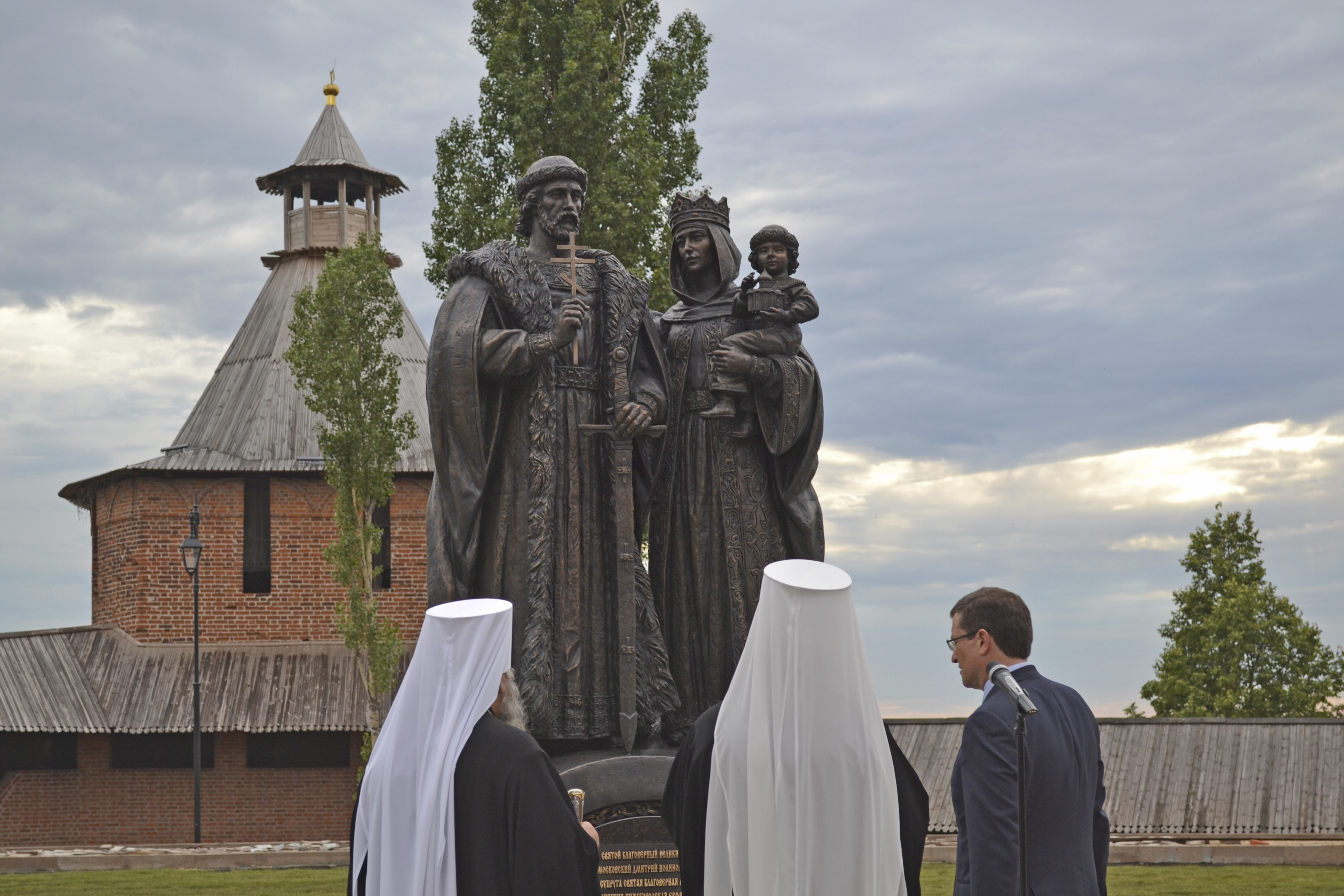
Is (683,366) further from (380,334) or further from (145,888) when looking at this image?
(380,334)

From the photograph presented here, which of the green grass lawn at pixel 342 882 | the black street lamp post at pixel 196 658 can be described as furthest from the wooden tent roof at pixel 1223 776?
the black street lamp post at pixel 196 658

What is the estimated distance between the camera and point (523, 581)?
6.98 metres

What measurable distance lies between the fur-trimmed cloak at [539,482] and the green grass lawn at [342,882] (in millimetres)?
6562

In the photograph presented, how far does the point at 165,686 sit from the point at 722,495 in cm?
2385

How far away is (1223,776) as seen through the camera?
1933 cm

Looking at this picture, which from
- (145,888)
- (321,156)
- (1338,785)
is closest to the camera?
(145,888)

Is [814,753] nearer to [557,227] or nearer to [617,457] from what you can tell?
[617,457]

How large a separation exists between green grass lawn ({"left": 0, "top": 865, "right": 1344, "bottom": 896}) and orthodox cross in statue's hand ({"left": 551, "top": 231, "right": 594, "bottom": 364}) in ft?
23.7

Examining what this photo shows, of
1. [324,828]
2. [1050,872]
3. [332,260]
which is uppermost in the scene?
[332,260]

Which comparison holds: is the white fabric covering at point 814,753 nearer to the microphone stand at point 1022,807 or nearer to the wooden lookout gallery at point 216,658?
the microphone stand at point 1022,807

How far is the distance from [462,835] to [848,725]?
1160 mm

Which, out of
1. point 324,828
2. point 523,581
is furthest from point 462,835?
point 324,828

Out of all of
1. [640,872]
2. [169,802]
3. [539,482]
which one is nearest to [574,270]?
[539,482]

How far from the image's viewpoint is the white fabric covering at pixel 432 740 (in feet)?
13.9
